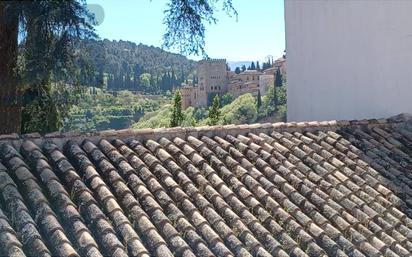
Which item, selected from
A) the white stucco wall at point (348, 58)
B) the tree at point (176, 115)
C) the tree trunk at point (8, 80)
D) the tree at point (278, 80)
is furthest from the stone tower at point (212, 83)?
the tree trunk at point (8, 80)

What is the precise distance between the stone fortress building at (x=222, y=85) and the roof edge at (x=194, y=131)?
30702mm

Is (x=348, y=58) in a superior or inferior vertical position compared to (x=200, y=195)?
superior

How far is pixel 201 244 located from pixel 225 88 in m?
43.4

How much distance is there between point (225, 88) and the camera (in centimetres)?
4788

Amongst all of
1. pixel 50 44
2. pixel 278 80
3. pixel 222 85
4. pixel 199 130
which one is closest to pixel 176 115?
pixel 199 130

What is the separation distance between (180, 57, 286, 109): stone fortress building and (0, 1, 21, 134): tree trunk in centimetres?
3144

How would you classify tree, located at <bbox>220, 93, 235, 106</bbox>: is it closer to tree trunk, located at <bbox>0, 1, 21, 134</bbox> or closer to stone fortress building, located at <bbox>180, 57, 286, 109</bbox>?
stone fortress building, located at <bbox>180, 57, 286, 109</bbox>

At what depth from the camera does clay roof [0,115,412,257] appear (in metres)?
4.56

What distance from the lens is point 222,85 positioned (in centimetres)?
4572

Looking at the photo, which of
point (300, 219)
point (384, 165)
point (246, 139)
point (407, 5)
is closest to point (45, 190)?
point (300, 219)

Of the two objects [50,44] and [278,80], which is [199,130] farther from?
[278,80]

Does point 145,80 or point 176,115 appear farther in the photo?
point 145,80

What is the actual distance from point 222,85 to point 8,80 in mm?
38698

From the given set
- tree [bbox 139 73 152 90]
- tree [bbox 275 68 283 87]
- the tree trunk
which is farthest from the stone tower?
the tree trunk
